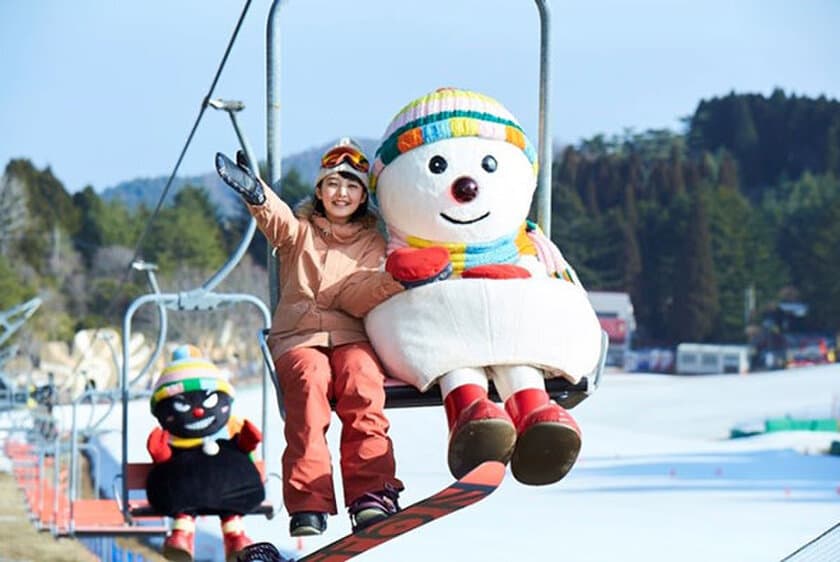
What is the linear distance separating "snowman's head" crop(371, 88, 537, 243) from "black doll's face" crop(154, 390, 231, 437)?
1.67m

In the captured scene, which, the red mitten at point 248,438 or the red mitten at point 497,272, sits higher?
the red mitten at point 497,272

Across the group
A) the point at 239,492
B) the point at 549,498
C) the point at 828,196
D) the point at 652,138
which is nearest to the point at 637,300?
the point at 828,196

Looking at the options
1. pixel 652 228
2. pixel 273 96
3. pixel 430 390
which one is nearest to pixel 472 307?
pixel 430 390

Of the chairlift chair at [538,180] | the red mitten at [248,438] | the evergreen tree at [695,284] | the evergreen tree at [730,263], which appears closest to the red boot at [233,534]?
the red mitten at [248,438]

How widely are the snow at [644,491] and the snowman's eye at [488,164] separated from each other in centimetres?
227

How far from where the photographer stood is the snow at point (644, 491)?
15164 mm

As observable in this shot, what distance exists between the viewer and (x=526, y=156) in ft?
9.12

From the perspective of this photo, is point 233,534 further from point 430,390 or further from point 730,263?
point 730,263

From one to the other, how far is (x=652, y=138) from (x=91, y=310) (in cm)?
2315

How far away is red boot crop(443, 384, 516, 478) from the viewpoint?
2.44 meters

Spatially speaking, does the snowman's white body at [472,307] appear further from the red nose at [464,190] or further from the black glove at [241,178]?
the black glove at [241,178]

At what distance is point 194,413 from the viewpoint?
14.1 feet

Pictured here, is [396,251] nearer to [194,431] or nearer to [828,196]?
[194,431]

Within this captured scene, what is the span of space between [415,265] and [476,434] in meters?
0.30
